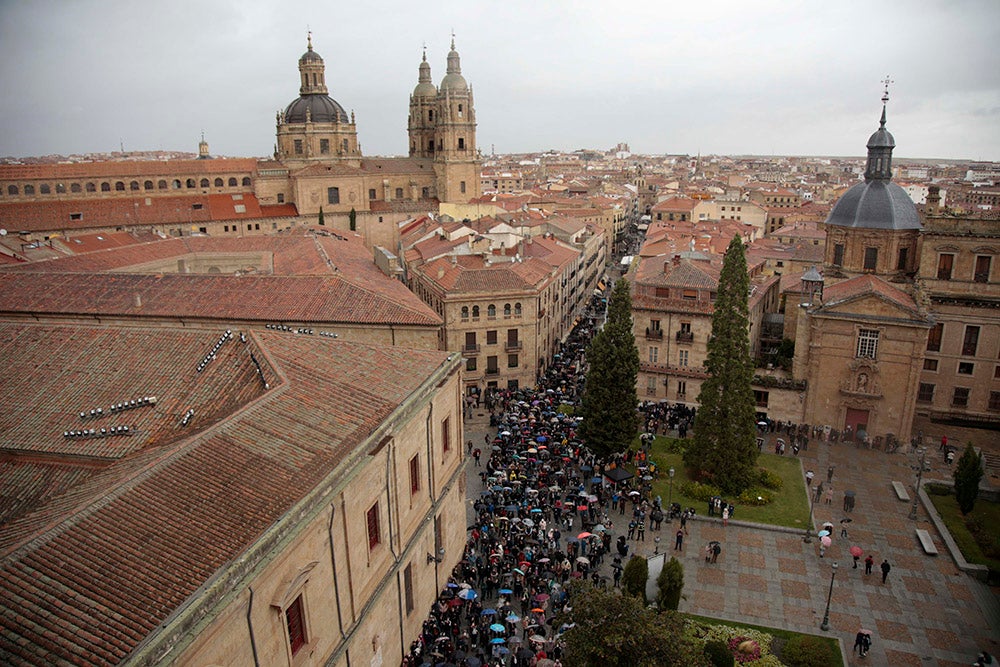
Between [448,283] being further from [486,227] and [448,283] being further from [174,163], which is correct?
[174,163]

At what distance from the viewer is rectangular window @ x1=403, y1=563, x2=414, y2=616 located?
22.1 m

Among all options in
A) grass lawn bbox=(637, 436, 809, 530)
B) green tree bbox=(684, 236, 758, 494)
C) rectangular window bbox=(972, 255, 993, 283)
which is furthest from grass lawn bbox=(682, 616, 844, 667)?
rectangular window bbox=(972, 255, 993, 283)

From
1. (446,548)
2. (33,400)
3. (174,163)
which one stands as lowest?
(446,548)

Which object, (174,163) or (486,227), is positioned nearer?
(486,227)

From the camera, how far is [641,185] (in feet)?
584

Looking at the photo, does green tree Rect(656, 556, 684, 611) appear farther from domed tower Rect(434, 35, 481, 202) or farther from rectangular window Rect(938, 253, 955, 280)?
domed tower Rect(434, 35, 481, 202)

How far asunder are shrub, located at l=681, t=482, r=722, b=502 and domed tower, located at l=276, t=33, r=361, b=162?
70676 mm

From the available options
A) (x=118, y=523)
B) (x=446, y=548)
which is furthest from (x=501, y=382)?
(x=118, y=523)

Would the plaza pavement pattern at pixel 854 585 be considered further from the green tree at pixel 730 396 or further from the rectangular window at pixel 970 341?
the rectangular window at pixel 970 341

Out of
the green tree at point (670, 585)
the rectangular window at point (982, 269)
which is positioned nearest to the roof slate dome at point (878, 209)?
the rectangular window at point (982, 269)

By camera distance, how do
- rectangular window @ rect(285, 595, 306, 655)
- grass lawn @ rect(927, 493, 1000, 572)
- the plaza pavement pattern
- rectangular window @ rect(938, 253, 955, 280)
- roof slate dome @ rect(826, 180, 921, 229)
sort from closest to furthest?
rectangular window @ rect(285, 595, 306, 655)
the plaza pavement pattern
grass lawn @ rect(927, 493, 1000, 572)
rectangular window @ rect(938, 253, 955, 280)
roof slate dome @ rect(826, 180, 921, 229)

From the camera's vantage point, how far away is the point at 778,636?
2345cm

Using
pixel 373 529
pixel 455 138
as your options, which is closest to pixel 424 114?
pixel 455 138

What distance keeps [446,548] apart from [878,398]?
2581 cm
